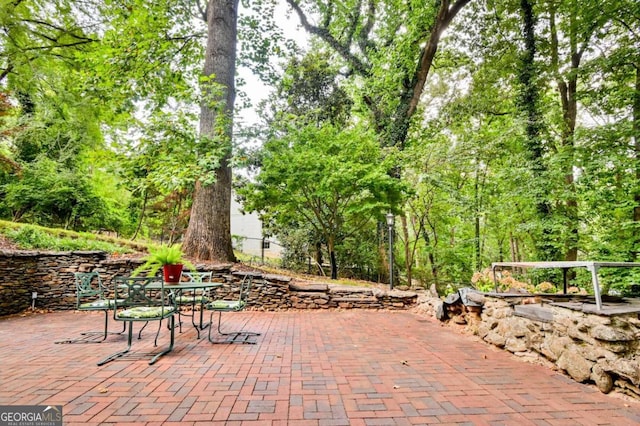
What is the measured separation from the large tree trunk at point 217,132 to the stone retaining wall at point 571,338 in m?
5.13

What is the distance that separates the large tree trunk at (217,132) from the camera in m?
6.21

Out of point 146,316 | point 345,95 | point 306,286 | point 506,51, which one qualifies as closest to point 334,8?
point 345,95

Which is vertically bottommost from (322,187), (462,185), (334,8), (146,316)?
(146,316)

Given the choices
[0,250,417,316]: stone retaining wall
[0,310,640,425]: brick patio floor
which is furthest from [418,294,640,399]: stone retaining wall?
[0,250,417,316]: stone retaining wall

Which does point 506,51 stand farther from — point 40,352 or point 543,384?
point 40,352

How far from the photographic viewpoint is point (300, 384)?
2.37 m

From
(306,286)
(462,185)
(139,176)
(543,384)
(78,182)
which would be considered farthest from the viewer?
(462,185)

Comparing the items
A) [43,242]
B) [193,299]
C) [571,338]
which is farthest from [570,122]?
[43,242]

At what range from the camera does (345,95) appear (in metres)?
11.6

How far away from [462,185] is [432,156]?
8.46ft

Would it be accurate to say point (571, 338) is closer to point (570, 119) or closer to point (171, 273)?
point (171, 273)

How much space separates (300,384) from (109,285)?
5127 mm

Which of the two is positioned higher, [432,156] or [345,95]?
[345,95]

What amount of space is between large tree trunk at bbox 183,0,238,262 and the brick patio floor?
8.87ft
